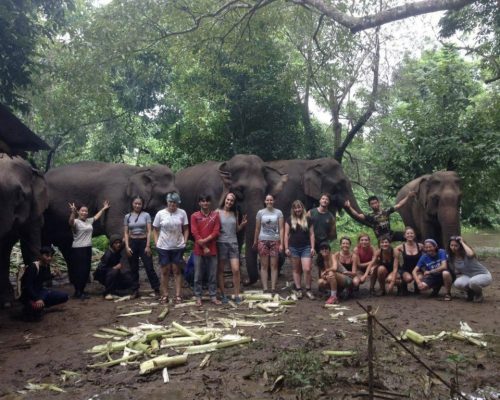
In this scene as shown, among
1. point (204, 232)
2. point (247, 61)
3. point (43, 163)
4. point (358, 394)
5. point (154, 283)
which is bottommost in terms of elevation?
point (358, 394)

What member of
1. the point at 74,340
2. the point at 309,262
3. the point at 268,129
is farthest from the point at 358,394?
the point at 268,129

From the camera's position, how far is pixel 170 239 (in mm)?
8656

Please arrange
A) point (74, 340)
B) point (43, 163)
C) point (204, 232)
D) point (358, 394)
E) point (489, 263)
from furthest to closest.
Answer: point (43, 163)
point (489, 263)
point (204, 232)
point (74, 340)
point (358, 394)

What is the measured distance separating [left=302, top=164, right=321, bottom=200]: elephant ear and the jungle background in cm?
276

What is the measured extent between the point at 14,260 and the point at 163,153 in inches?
257

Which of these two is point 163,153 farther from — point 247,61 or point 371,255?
point 371,255

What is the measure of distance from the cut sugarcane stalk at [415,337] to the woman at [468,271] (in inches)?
95.7

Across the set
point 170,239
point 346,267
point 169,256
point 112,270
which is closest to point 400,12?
point 346,267

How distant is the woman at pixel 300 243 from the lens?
9062mm

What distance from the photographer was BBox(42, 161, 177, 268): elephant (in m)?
10.9

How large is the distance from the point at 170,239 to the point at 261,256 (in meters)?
1.62

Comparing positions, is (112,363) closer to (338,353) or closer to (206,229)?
(338,353)

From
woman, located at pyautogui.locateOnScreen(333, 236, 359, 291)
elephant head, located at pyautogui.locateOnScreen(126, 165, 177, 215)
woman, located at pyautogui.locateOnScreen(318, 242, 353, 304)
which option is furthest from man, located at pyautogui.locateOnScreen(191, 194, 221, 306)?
elephant head, located at pyautogui.locateOnScreen(126, 165, 177, 215)

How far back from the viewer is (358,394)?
4645 millimetres
